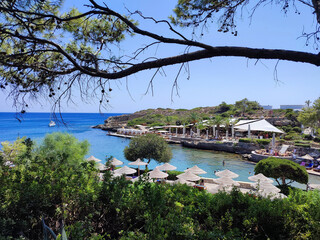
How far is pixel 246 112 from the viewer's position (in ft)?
246

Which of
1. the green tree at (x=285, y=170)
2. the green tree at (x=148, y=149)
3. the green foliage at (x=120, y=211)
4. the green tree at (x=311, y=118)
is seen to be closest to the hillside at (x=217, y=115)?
the green tree at (x=311, y=118)

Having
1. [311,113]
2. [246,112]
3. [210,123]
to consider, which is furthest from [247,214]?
[246,112]

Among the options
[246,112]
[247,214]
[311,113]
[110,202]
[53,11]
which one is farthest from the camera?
[246,112]

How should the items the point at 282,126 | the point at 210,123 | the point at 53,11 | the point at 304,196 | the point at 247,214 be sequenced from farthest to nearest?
the point at 282,126 < the point at 210,123 < the point at 53,11 < the point at 304,196 < the point at 247,214

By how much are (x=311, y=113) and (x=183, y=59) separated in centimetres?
3775

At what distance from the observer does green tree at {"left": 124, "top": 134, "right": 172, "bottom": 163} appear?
19656mm

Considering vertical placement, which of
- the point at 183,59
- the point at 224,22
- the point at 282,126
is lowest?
the point at 282,126

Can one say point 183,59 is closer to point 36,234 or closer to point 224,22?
point 224,22

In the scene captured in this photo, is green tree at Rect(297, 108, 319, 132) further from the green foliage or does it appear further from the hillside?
the green foliage

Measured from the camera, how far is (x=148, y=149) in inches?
774

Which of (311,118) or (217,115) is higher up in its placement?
(217,115)

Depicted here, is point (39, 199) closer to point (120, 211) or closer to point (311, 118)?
point (120, 211)

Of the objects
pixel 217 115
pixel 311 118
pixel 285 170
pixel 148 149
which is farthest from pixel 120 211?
pixel 217 115

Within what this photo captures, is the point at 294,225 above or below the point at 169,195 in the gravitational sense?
below
